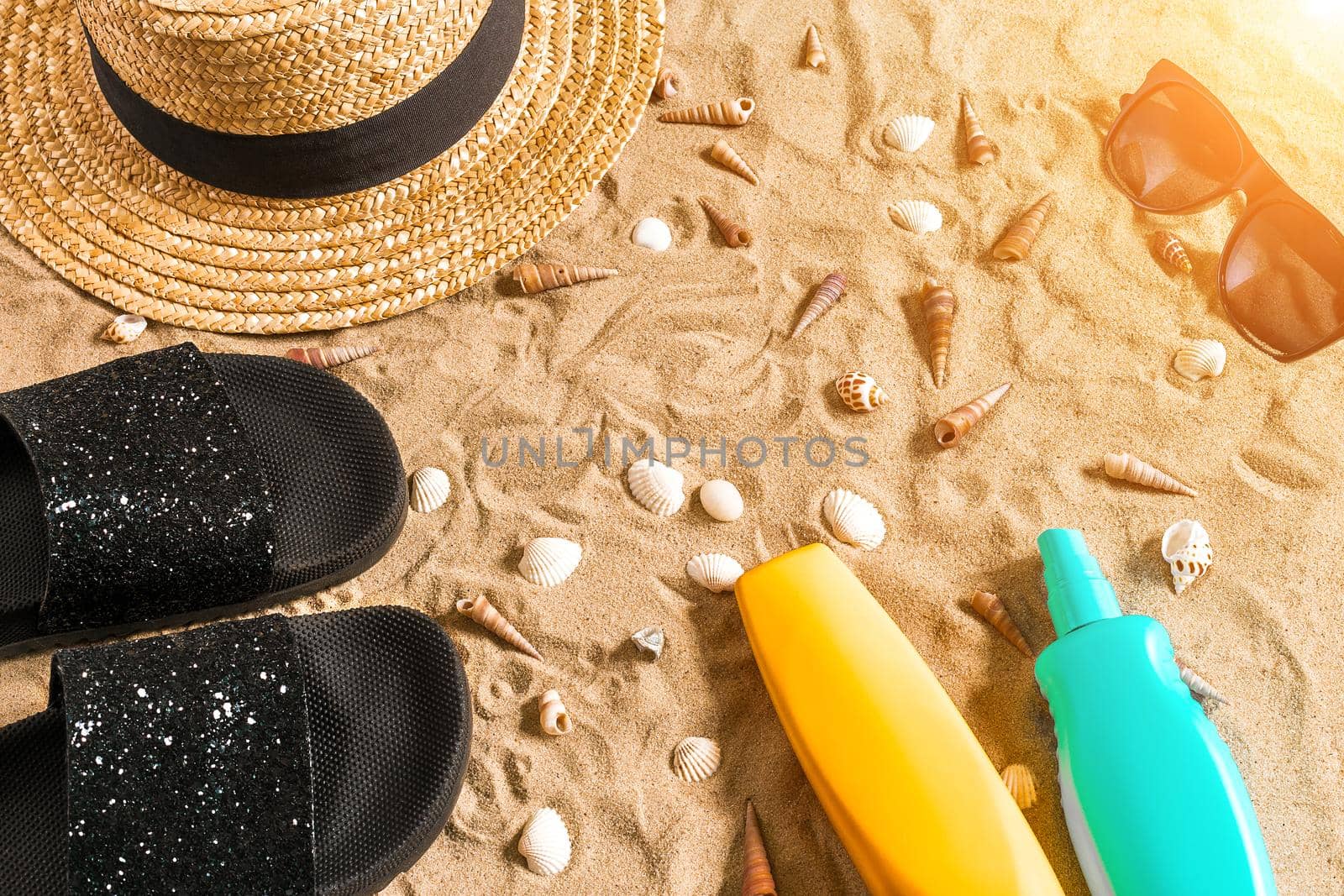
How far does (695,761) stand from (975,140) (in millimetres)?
1003

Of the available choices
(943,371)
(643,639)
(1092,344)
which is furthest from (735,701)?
(1092,344)

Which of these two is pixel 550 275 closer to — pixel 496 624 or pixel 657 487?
pixel 657 487

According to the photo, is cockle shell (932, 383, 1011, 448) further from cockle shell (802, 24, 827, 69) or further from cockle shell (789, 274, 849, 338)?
cockle shell (802, 24, 827, 69)

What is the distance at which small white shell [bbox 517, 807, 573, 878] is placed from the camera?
1184 mm

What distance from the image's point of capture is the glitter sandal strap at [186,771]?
3.48ft

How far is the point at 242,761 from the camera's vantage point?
1.10 m

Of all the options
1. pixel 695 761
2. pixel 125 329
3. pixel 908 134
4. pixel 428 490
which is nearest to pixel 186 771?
pixel 428 490

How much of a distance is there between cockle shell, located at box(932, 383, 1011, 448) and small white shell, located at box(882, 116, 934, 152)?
1.41 feet

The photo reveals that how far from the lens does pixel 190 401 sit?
4.20 ft

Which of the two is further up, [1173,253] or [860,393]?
[1173,253]

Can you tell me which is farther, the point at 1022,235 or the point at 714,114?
the point at 714,114

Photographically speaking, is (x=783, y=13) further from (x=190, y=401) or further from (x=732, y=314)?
(x=190, y=401)

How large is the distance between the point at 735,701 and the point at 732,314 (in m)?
0.54

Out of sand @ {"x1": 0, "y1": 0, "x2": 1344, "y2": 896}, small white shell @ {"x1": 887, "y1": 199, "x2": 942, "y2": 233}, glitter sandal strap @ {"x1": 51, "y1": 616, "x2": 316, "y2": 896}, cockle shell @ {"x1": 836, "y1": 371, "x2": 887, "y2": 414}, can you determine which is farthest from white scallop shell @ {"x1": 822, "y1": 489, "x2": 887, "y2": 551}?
glitter sandal strap @ {"x1": 51, "y1": 616, "x2": 316, "y2": 896}
